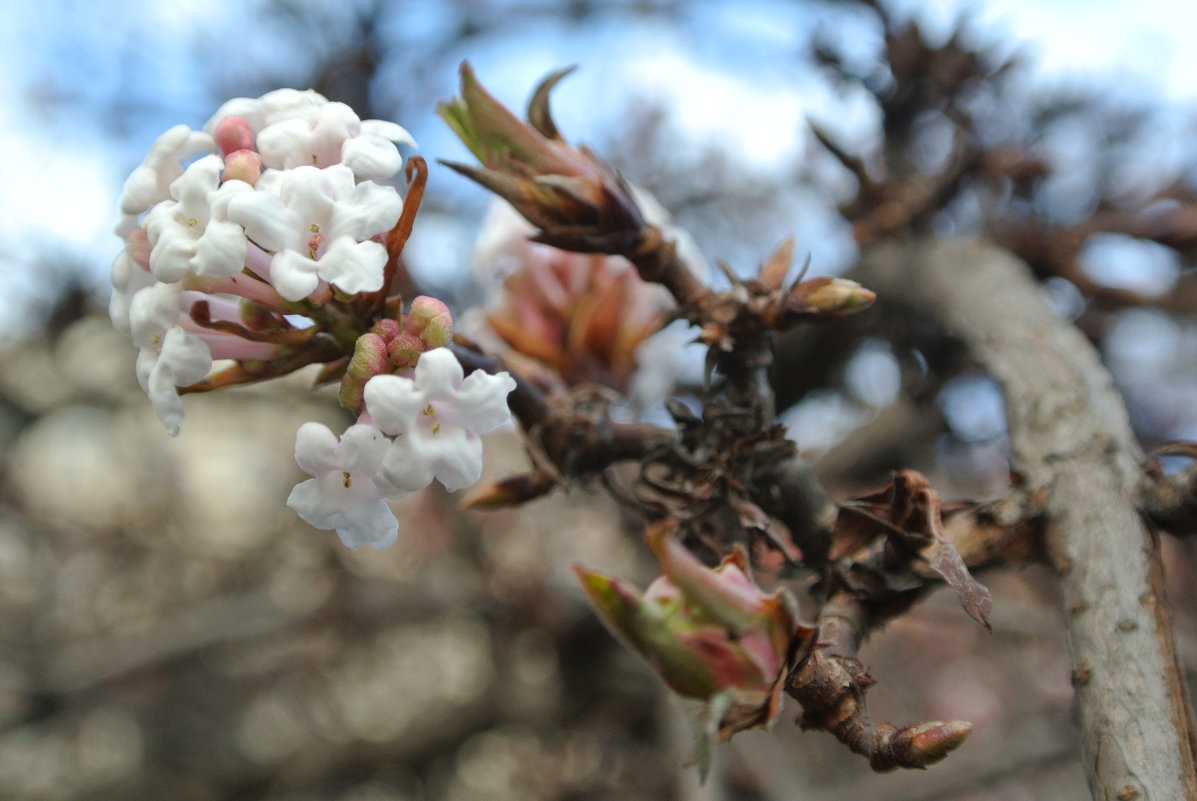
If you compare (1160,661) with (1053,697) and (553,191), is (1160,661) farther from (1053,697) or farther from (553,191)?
(1053,697)

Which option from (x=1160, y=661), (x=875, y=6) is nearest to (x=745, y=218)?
(x=875, y=6)

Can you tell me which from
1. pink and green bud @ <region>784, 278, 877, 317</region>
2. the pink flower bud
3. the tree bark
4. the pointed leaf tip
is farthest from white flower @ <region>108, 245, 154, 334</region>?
the tree bark

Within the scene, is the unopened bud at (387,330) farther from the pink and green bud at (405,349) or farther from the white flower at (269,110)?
the white flower at (269,110)

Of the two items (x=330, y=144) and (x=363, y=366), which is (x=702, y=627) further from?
(x=330, y=144)

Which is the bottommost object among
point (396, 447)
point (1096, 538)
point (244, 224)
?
point (1096, 538)

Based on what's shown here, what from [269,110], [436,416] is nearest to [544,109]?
[269,110]

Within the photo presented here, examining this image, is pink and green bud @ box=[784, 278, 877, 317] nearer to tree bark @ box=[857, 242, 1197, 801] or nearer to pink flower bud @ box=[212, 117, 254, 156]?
tree bark @ box=[857, 242, 1197, 801]
